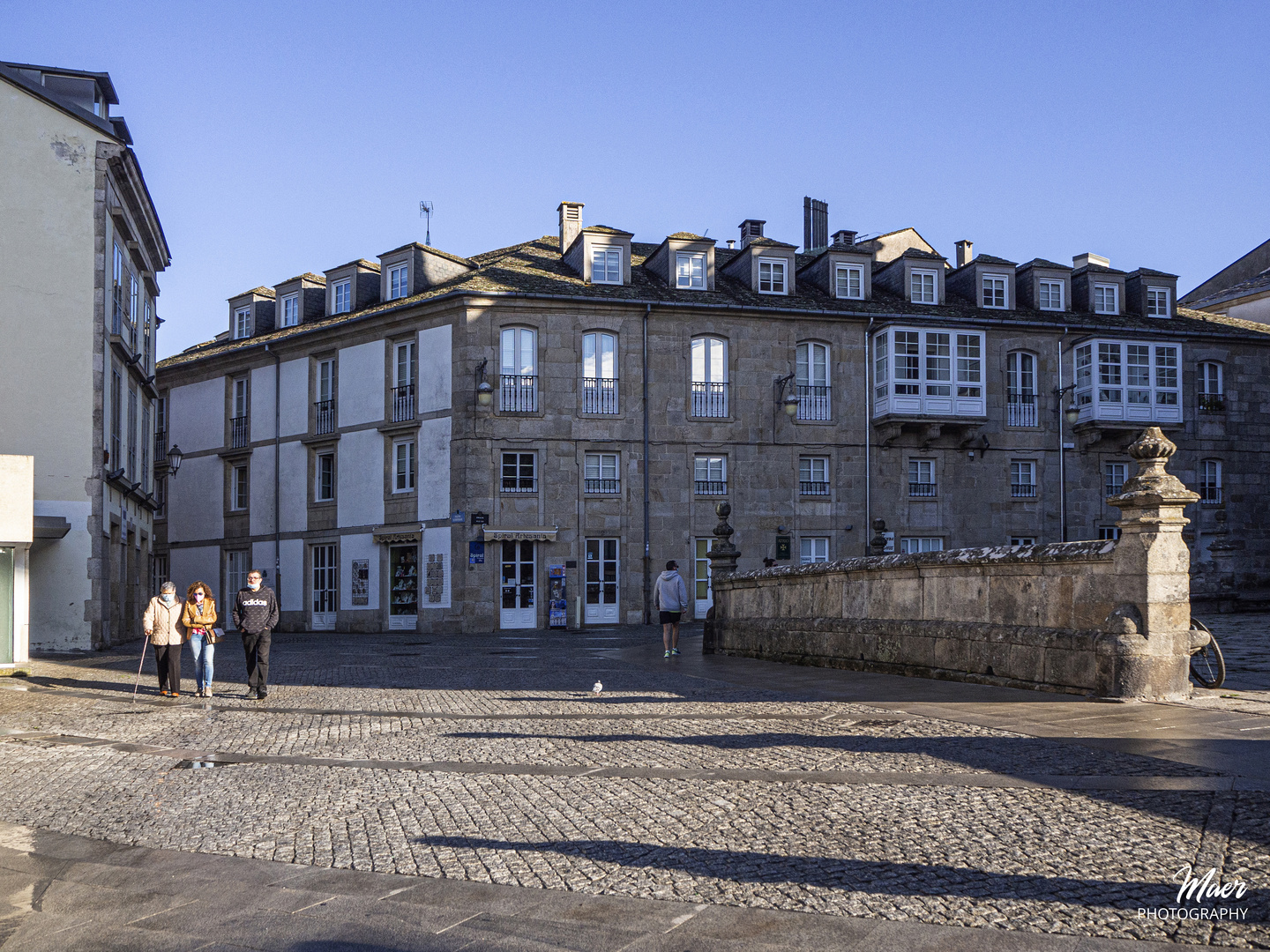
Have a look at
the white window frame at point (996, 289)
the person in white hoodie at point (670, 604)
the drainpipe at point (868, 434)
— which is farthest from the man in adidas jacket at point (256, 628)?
the white window frame at point (996, 289)

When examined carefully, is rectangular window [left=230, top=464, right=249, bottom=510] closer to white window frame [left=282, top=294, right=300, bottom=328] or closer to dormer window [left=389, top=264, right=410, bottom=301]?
white window frame [left=282, top=294, right=300, bottom=328]

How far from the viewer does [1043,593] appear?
496 inches

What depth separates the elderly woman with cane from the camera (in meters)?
14.8

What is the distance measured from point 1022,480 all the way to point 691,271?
11.8 metres

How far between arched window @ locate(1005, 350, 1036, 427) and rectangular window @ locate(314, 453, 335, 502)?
2031cm

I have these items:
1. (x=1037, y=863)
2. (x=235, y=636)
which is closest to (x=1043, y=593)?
(x=1037, y=863)

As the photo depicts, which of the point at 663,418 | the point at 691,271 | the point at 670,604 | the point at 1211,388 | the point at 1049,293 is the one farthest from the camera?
the point at 1049,293

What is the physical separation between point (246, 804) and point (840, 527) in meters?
28.5

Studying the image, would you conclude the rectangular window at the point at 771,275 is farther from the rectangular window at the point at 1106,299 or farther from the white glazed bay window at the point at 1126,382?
the rectangular window at the point at 1106,299

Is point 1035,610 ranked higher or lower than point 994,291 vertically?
lower

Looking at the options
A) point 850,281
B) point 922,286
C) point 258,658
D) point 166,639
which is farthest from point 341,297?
point 258,658

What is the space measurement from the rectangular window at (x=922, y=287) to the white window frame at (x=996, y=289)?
4.98 ft

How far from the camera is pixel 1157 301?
3903 centimetres

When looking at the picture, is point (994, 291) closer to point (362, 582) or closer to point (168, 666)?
point (362, 582)
